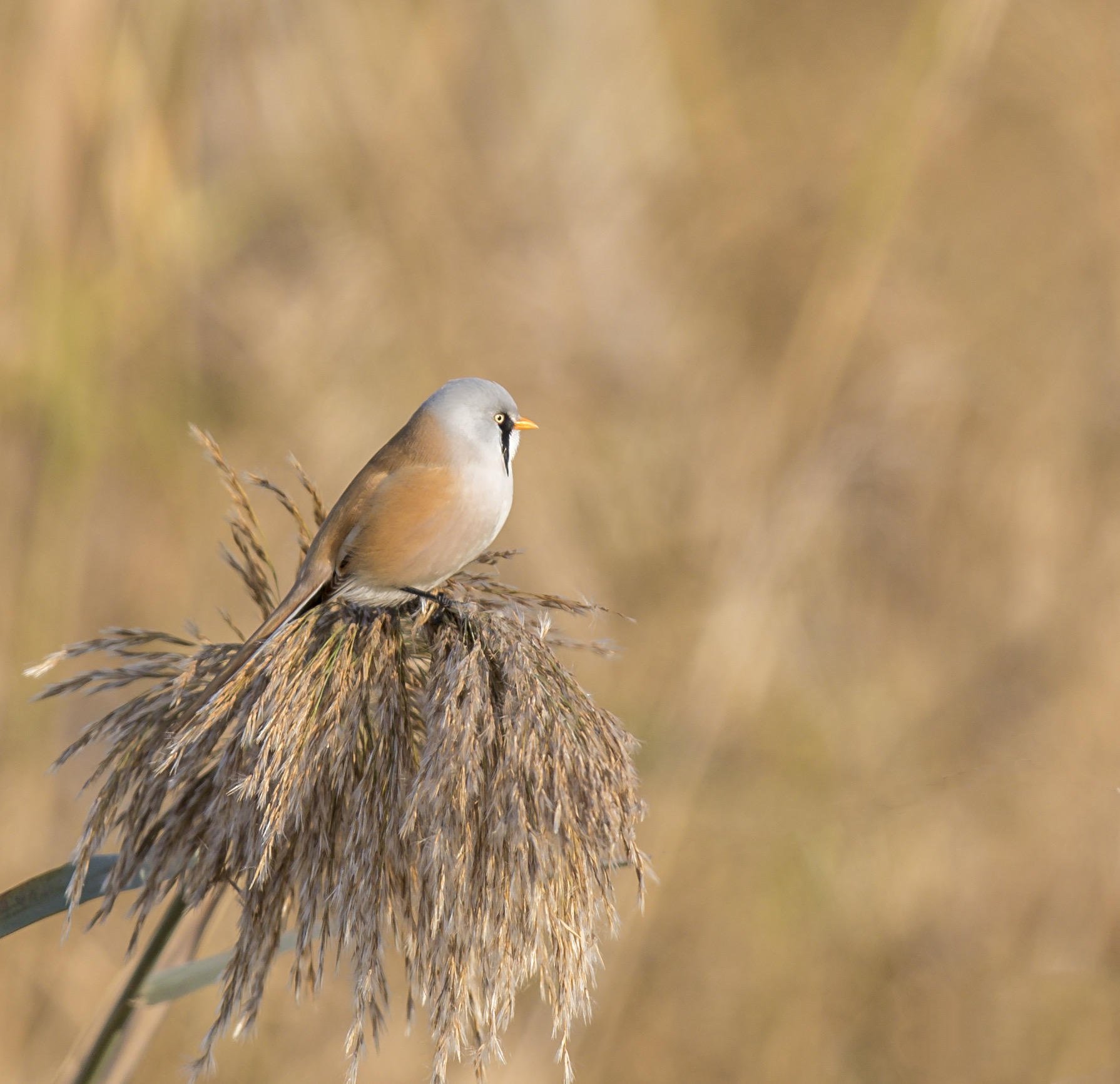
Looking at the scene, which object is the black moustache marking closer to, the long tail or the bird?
the bird

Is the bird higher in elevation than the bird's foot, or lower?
higher

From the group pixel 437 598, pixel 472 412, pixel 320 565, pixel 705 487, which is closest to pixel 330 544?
pixel 320 565

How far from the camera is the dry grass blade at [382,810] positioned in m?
1.33

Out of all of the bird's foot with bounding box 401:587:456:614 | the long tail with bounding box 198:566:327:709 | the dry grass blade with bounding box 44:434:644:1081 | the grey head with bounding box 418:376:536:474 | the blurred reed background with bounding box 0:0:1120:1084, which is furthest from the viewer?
the blurred reed background with bounding box 0:0:1120:1084

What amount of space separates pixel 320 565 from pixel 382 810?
45 centimetres

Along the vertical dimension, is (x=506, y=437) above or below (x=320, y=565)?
above

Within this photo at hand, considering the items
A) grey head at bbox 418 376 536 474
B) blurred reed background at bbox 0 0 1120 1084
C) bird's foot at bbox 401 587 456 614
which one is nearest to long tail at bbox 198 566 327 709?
bird's foot at bbox 401 587 456 614

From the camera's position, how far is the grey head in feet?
6.00

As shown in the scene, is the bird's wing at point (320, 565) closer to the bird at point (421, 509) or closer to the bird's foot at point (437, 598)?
the bird at point (421, 509)

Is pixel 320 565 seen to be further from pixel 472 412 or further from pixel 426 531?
pixel 472 412

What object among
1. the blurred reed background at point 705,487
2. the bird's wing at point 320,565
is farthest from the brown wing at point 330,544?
the blurred reed background at point 705,487

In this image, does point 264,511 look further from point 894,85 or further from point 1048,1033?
point 1048,1033

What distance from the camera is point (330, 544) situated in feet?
5.71

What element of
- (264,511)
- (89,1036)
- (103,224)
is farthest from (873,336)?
(89,1036)
